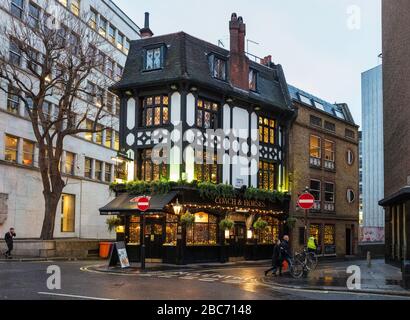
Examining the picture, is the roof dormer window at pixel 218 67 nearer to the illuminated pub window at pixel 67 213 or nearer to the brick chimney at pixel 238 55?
the brick chimney at pixel 238 55

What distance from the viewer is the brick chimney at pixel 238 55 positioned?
3356 centimetres

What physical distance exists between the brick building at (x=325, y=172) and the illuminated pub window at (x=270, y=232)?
131 centimetres

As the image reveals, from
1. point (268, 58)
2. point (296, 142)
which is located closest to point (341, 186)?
point (296, 142)

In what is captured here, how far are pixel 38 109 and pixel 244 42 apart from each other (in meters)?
13.2

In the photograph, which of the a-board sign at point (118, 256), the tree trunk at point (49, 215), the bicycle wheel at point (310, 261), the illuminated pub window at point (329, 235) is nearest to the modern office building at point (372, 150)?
the illuminated pub window at point (329, 235)

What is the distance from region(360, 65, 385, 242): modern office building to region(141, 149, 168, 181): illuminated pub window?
67891mm

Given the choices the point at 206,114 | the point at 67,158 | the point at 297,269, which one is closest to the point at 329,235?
the point at 206,114

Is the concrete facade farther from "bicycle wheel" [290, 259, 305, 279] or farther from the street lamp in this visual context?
"bicycle wheel" [290, 259, 305, 279]

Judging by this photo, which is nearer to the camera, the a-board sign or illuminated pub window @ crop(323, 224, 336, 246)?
the a-board sign

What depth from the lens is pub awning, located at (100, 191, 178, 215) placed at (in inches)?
1099

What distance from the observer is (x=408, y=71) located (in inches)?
1053

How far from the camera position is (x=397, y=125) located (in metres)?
30.0

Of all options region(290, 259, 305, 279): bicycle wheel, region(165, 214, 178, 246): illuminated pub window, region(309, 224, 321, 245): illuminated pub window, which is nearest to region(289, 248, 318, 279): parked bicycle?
region(290, 259, 305, 279): bicycle wheel
